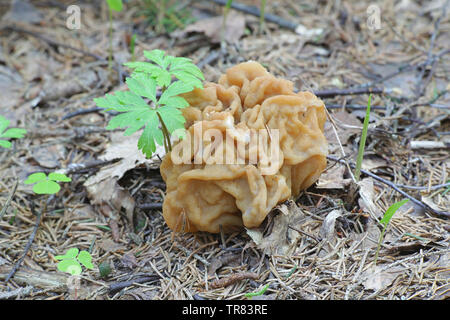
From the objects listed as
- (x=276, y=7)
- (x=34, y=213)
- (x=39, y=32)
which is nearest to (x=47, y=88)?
(x=39, y=32)

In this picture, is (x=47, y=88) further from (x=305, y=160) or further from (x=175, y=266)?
(x=305, y=160)

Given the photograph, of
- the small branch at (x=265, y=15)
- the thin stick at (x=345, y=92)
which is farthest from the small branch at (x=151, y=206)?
the small branch at (x=265, y=15)

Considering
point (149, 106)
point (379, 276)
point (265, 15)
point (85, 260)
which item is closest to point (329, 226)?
point (379, 276)

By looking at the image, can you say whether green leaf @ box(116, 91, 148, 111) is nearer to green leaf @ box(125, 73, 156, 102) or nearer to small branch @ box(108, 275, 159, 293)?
green leaf @ box(125, 73, 156, 102)

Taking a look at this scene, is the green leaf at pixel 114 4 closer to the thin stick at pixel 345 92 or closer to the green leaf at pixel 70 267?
the thin stick at pixel 345 92
